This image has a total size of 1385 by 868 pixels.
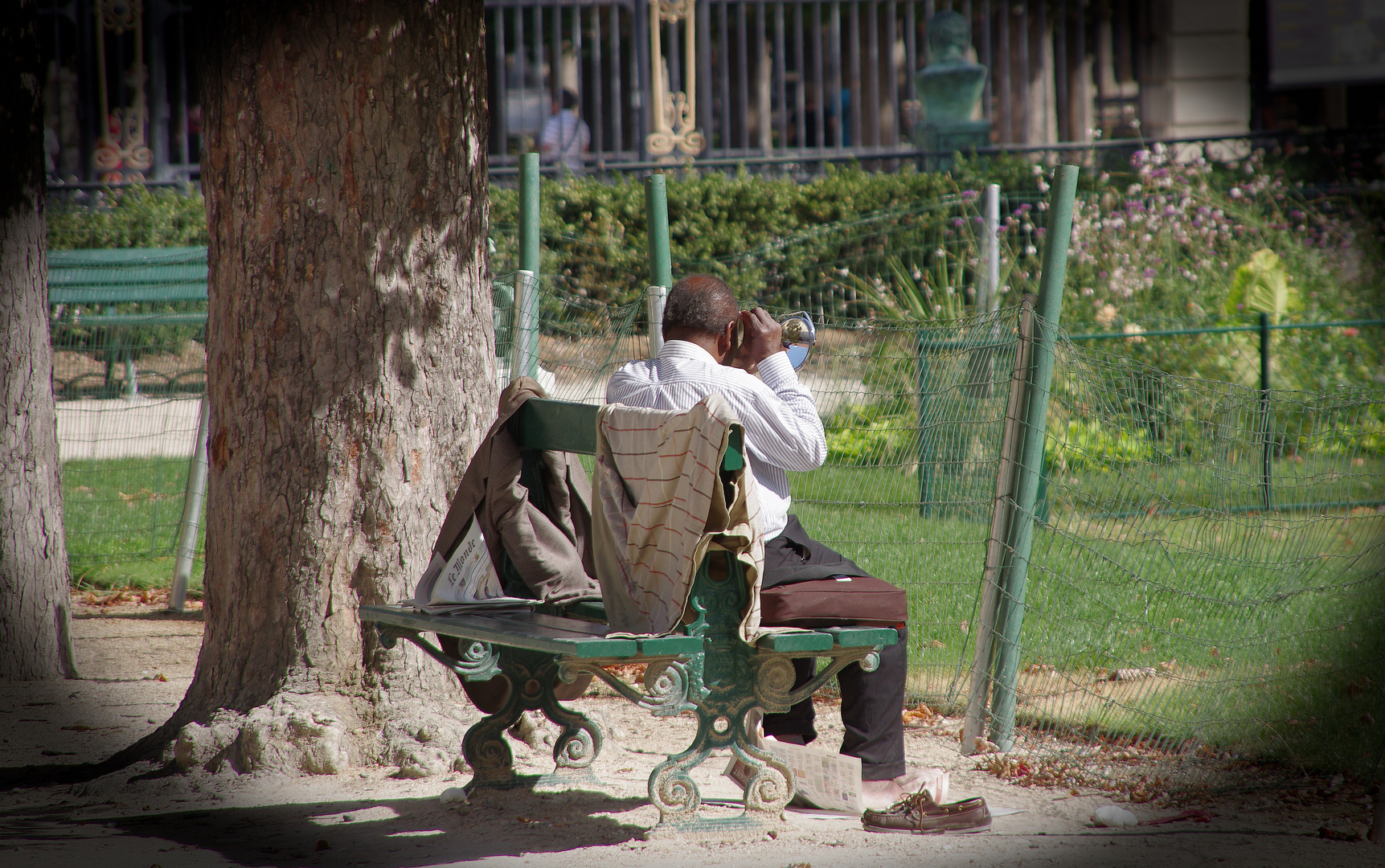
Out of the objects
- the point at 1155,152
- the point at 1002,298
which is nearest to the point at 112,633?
the point at 1002,298

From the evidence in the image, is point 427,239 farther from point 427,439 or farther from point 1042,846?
point 1042,846

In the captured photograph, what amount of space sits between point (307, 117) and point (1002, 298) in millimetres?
6173

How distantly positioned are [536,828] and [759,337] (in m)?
1.47

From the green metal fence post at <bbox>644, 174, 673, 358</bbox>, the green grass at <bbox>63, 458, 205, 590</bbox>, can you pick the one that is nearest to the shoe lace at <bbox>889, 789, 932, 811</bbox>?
the green metal fence post at <bbox>644, 174, 673, 358</bbox>

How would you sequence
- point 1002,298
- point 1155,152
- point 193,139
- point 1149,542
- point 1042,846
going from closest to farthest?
point 1042,846 → point 1149,542 → point 1002,298 → point 1155,152 → point 193,139

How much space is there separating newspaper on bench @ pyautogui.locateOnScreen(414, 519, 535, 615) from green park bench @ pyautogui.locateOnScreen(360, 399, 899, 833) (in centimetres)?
9

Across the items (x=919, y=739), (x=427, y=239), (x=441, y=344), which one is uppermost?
(x=427, y=239)

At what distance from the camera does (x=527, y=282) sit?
5.24 meters

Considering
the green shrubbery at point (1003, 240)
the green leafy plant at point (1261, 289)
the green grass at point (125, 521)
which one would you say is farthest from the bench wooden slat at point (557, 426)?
the green leafy plant at point (1261, 289)

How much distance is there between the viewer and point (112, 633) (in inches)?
236

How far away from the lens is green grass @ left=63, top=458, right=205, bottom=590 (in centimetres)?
720

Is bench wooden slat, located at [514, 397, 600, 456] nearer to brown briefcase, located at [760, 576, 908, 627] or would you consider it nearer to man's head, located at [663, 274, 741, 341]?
man's head, located at [663, 274, 741, 341]

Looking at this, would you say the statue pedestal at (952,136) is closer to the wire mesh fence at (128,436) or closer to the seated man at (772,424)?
the wire mesh fence at (128,436)

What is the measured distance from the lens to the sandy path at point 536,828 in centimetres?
318
